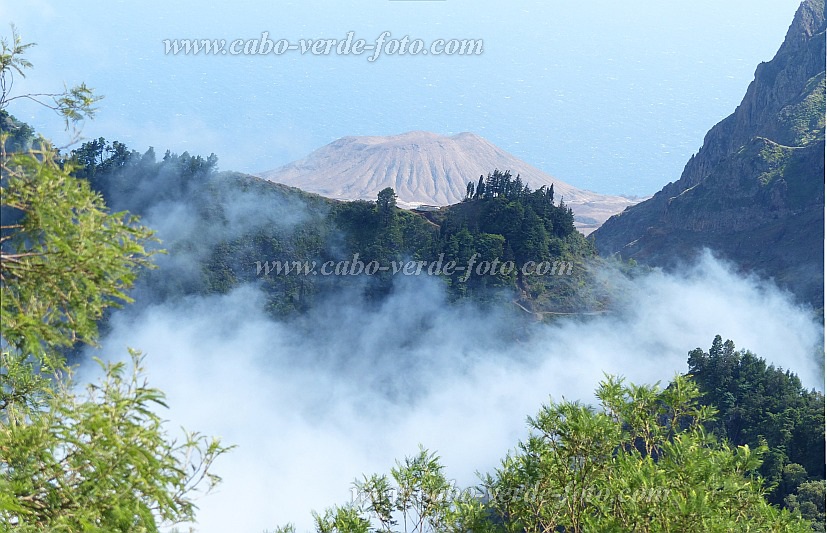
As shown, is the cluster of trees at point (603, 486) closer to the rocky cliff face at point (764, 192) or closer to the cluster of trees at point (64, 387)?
the cluster of trees at point (64, 387)

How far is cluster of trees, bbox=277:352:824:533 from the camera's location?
13.5 metres

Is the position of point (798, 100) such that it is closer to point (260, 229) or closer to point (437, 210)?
point (437, 210)

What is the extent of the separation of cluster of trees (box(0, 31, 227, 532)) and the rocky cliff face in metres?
91.4

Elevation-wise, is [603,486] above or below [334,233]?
below

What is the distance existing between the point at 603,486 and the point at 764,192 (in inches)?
3883

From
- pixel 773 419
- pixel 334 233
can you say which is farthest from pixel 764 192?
pixel 773 419

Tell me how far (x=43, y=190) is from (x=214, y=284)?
69.7 metres

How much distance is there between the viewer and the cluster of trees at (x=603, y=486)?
13.5 m

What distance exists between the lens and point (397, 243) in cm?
7681

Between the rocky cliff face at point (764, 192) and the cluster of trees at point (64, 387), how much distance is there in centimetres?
9145

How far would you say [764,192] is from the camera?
342ft

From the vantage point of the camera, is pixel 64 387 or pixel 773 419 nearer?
pixel 64 387

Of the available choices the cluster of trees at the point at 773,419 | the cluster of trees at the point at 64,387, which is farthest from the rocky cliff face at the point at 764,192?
the cluster of trees at the point at 64,387

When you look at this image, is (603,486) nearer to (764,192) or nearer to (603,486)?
(603,486)
